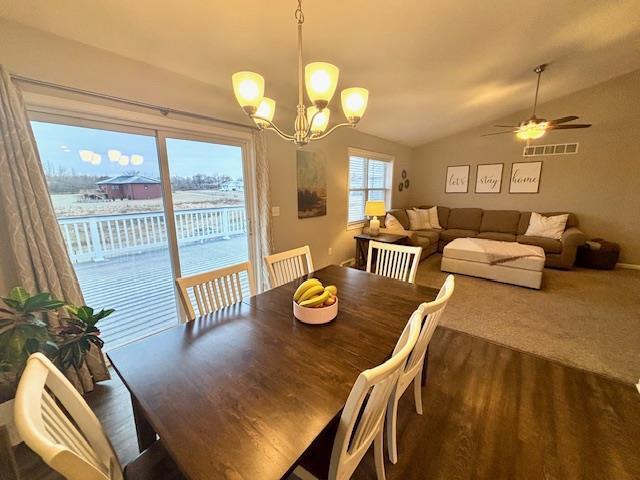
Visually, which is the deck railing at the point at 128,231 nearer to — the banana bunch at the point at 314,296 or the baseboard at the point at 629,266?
the banana bunch at the point at 314,296

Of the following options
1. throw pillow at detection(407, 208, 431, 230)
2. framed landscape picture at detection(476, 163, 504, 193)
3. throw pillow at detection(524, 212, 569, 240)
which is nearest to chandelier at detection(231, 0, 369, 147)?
throw pillow at detection(407, 208, 431, 230)

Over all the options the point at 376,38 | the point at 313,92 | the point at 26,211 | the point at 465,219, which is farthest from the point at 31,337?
the point at 465,219

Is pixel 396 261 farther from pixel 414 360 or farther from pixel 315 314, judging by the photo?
pixel 315 314

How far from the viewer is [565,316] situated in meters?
2.85

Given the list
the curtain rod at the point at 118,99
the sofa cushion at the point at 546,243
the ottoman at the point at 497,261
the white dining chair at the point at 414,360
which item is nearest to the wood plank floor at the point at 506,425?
the white dining chair at the point at 414,360

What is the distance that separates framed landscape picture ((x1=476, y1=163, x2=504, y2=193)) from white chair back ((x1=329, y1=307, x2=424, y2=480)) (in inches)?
226

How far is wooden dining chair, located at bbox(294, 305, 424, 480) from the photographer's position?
29.3 inches

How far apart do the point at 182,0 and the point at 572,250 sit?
570cm

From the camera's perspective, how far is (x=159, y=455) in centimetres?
97

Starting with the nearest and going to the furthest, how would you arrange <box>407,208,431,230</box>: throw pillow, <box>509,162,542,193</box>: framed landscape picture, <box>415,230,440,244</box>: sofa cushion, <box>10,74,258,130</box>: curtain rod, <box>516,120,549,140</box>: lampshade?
<box>10,74,258,130</box>: curtain rod → <box>516,120,549,140</box>: lampshade → <box>415,230,440,244</box>: sofa cushion → <box>509,162,542,193</box>: framed landscape picture → <box>407,208,431,230</box>: throw pillow

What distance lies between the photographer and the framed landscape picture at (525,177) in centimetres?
508

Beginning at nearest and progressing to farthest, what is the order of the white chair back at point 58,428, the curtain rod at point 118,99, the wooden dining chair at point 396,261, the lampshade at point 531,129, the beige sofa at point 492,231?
the white chair back at point 58,428, the curtain rod at point 118,99, the wooden dining chair at point 396,261, the lampshade at point 531,129, the beige sofa at point 492,231

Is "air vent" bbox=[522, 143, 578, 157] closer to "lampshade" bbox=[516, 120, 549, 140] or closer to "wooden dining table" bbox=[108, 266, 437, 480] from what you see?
"lampshade" bbox=[516, 120, 549, 140]

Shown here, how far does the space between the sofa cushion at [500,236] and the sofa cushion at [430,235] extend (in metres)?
0.77
